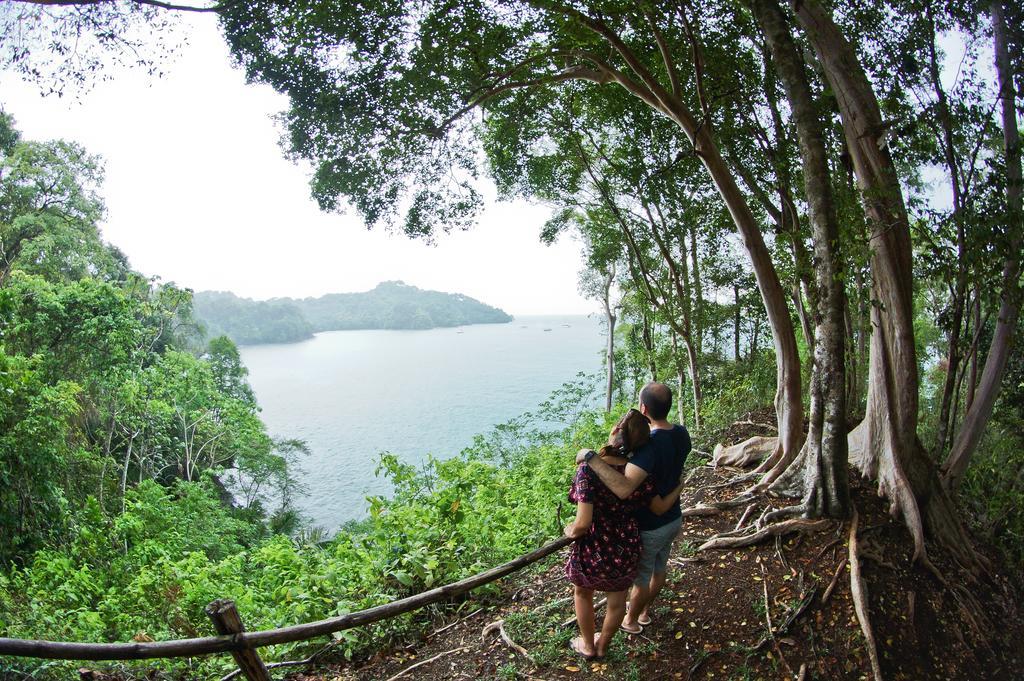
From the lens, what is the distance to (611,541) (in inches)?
99.5

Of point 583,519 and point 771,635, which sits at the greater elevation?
point 583,519

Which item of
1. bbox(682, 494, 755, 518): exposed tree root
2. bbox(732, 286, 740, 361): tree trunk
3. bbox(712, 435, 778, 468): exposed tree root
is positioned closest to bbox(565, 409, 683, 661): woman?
bbox(682, 494, 755, 518): exposed tree root

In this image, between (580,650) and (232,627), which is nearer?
(232,627)

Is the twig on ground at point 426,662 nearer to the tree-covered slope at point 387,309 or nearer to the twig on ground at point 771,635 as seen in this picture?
the twig on ground at point 771,635

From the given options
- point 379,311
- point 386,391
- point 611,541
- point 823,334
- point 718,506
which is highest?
point 379,311

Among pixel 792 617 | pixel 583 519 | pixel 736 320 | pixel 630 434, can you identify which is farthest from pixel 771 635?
pixel 736 320

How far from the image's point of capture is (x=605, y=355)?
19.6m

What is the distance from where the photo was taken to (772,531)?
3.58 m

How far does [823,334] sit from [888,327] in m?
0.64

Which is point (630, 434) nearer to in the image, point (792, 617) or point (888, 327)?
point (792, 617)

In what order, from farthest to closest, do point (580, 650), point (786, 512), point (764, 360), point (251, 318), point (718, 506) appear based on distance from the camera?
point (251, 318) → point (764, 360) → point (718, 506) → point (786, 512) → point (580, 650)

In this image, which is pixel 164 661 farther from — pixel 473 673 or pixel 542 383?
pixel 542 383

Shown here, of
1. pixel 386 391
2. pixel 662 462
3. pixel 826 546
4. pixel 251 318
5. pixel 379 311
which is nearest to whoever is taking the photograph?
pixel 662 462

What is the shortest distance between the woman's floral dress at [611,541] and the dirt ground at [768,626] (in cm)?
57
